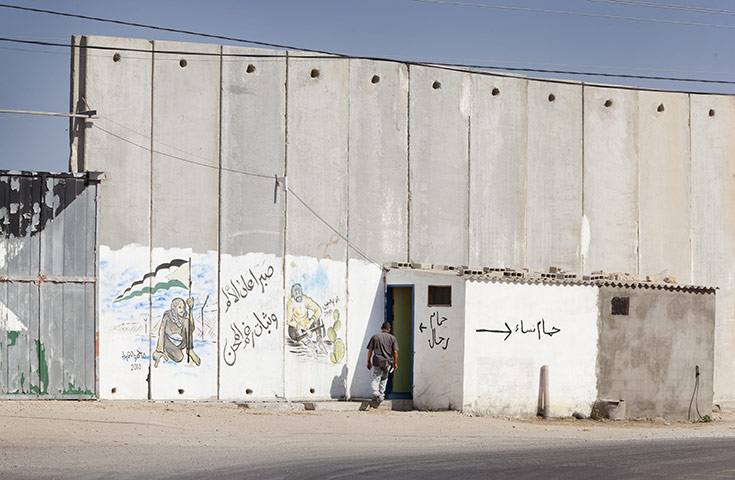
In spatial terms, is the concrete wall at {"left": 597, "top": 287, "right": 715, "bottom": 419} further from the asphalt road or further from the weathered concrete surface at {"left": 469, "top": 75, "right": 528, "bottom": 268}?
the asphalt road

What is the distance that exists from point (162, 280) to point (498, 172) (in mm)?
7411

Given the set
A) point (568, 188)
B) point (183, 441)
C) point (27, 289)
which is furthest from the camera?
point (568, 188)

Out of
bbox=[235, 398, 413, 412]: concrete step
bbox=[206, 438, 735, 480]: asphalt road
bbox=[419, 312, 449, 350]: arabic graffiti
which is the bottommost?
bbox=[235, 398, 413, 412]: concrete step

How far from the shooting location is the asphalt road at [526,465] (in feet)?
40.0

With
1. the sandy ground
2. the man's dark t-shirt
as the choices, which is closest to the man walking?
the man's dark t-shirt

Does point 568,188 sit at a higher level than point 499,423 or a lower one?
higher

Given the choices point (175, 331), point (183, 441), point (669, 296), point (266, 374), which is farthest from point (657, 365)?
point (183, 441)

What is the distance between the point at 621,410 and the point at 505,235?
4.19 m

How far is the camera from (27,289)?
1808 cm

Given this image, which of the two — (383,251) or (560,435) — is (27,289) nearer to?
(383,251)

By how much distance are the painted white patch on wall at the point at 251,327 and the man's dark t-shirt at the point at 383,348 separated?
1.71m

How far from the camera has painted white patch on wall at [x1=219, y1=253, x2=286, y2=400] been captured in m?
19.9

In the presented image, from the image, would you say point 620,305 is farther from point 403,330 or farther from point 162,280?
point 162,280

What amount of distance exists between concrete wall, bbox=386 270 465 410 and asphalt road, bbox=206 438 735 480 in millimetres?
4545
